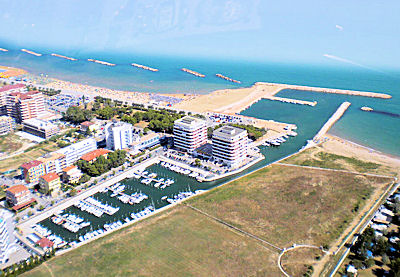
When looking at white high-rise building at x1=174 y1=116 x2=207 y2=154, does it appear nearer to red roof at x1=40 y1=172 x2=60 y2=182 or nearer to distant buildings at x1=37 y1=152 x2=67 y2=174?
distant buildings at x1=37 y1=152 x2=67 y2=174

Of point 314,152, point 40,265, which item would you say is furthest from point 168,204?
point 314,152

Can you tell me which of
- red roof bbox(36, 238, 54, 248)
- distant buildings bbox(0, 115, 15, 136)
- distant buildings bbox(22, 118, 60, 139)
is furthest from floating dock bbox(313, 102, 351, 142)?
distant buildings bbox(0, 115, 15, 136)

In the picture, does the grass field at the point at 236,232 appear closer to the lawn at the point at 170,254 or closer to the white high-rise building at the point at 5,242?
the lawn at the point at 170,254

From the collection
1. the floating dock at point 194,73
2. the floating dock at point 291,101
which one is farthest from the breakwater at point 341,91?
the floating dock at point 194,73

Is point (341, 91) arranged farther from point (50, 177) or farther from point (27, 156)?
point (50, 177)

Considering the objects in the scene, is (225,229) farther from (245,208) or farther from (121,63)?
(121,63)

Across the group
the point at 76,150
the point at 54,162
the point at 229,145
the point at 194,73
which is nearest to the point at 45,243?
the point at 54,162
